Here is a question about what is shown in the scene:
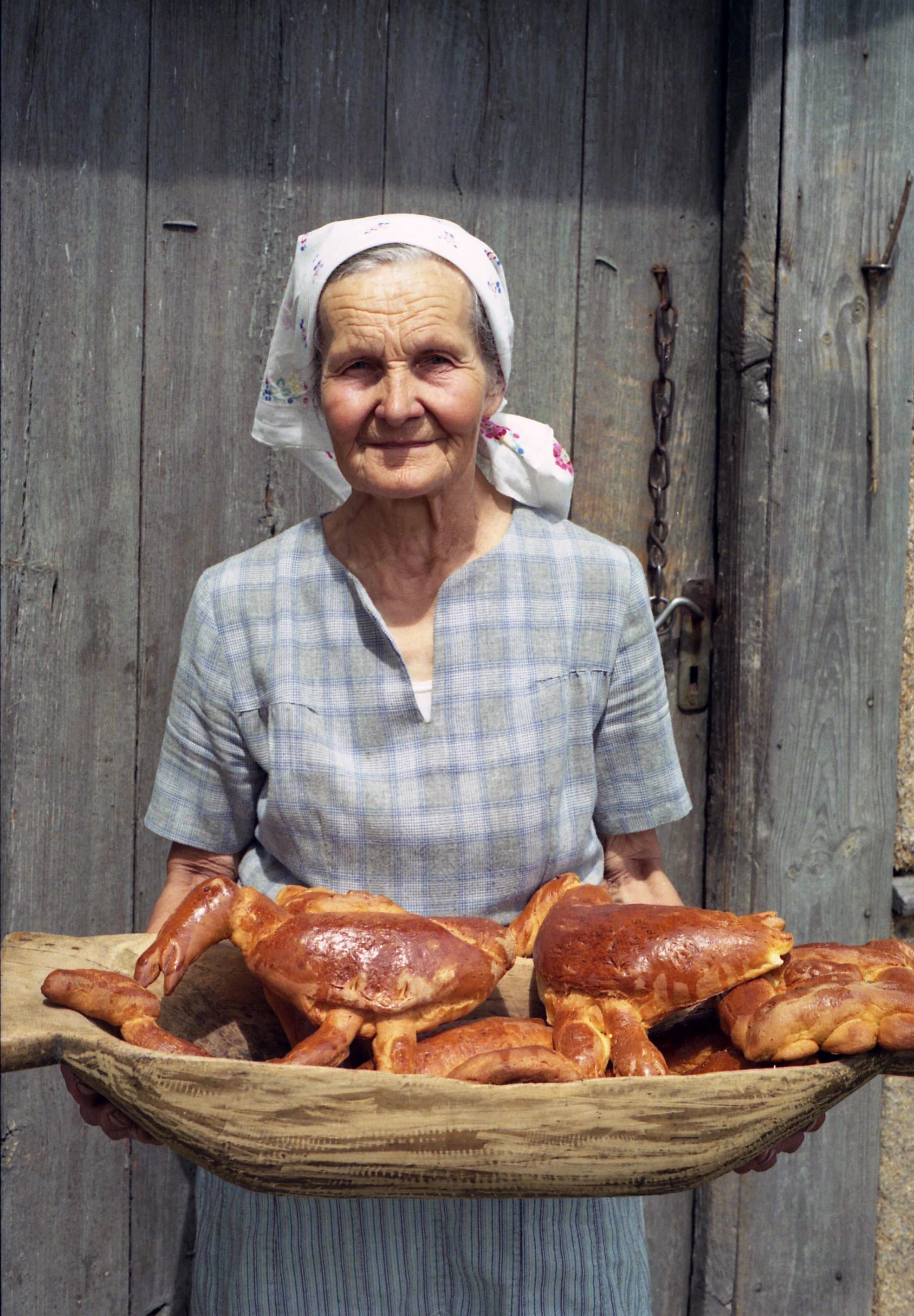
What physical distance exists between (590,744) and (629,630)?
6.9 inches

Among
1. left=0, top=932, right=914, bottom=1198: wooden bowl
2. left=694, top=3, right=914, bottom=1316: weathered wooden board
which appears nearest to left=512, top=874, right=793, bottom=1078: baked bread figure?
left=0, top=932, right=914, bottom=1198: wooden bowl

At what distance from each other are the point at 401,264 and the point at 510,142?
723 mm

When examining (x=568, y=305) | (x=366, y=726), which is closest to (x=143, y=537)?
(x=366, y=726)

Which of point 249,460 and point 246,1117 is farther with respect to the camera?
point 249,460

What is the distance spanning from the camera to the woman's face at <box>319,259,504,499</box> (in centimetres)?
144

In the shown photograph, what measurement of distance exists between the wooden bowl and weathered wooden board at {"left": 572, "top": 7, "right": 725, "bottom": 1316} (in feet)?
3.65

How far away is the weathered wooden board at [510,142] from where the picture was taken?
1976 mm

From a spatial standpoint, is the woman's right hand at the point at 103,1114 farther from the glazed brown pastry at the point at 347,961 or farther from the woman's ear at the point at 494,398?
the woman's ear at the point at 494,398

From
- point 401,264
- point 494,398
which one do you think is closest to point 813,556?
point 494,398

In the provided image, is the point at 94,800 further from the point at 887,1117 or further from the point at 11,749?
the point at 887,1117

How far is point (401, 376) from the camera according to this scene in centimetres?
144

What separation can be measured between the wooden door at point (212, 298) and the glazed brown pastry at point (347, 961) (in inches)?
30.5

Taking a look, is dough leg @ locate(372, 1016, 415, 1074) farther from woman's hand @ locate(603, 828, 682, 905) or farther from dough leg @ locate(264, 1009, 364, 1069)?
woman's hand @ locate(603, 828, 682, 905)

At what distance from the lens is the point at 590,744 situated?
1.62 m
